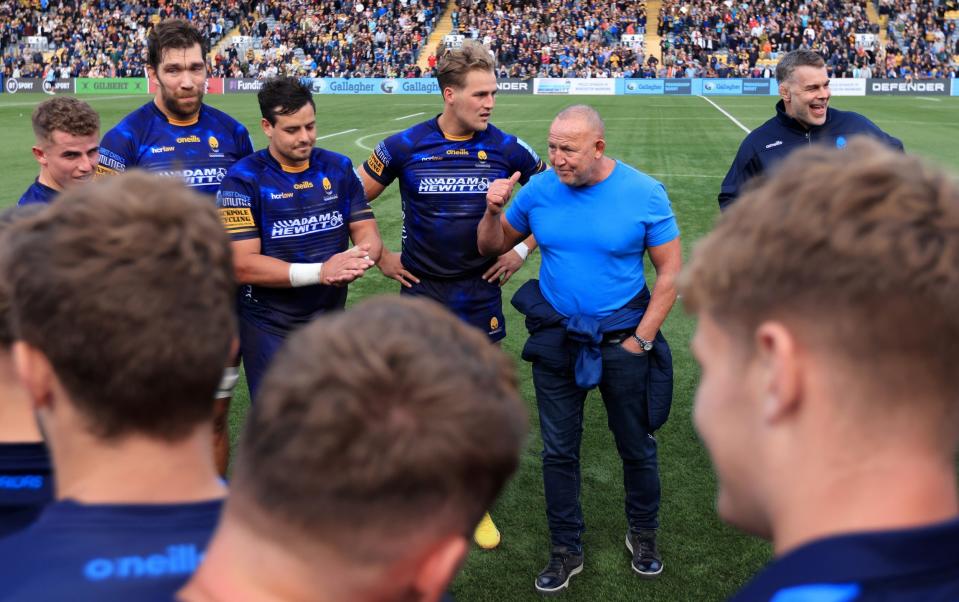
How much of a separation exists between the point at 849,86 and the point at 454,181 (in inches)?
1587

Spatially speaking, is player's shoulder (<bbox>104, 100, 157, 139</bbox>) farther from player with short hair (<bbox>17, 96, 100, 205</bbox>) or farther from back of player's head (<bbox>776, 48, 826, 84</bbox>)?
back of player's head (<bbox>776, 48, 826, 84</bbox>)

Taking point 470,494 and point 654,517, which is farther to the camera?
point 654,517

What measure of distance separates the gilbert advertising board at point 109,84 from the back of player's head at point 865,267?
46.0m

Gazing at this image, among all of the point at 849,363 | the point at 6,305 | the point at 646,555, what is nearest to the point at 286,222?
the point at 646,555

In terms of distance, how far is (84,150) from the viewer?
4.54 meters

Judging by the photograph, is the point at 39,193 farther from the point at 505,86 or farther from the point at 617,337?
the point at 505,86

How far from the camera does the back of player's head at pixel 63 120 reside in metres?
4.47

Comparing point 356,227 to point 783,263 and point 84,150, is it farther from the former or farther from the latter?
point 783,263

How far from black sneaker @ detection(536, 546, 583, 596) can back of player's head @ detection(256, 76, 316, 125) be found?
252 centimetres

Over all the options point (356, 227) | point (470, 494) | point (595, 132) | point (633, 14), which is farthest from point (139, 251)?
point (633, 14)

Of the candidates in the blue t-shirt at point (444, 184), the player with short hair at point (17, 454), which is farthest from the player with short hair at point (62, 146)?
the player with short hair at point (17, 454)

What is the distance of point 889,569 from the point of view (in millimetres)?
1224

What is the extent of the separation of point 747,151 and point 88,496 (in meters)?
4.98

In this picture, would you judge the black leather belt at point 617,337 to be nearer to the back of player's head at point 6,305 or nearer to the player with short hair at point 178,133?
Answer: the player with short hair at point 178,133
